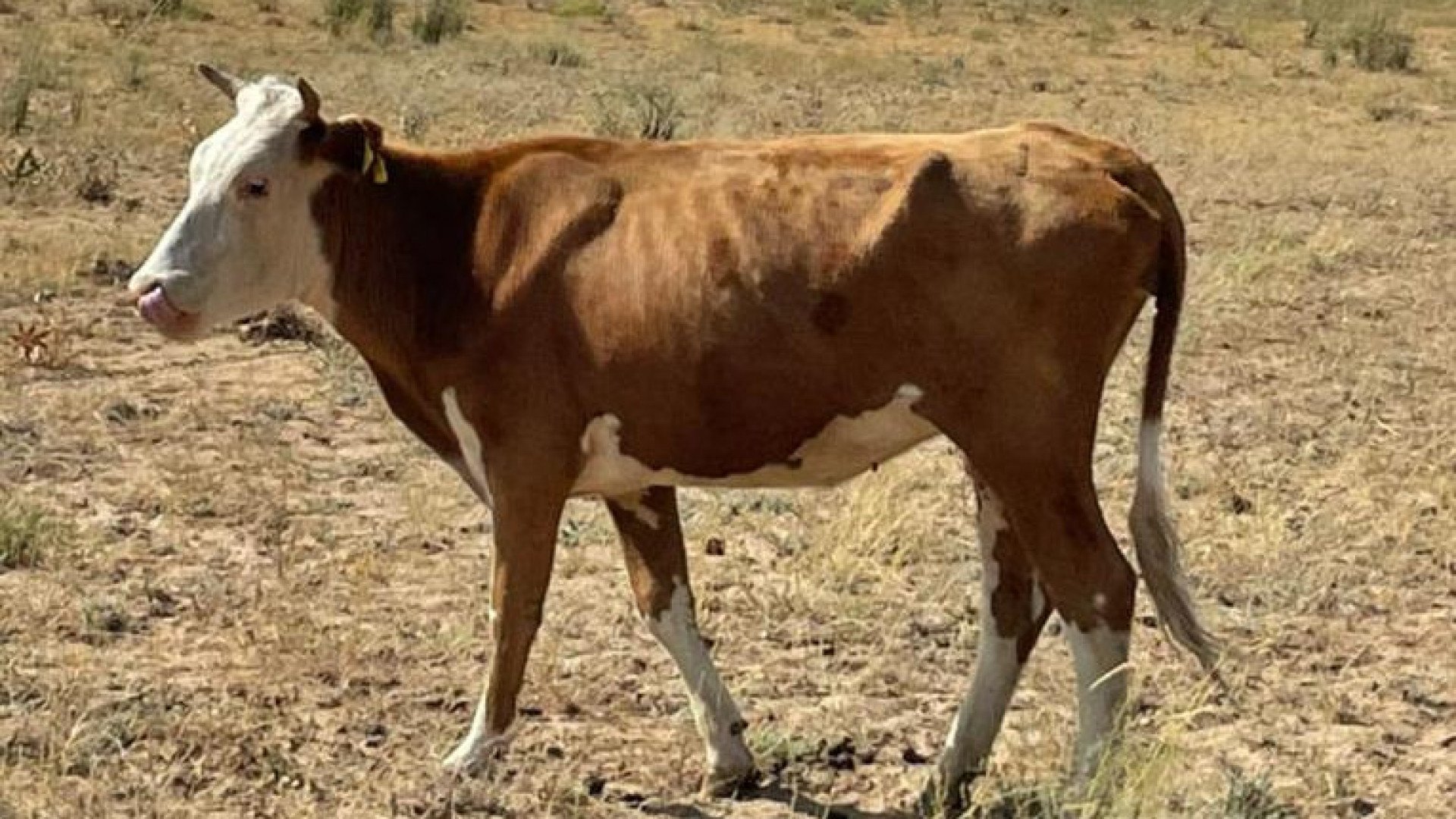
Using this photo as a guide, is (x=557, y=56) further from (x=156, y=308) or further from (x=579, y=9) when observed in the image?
(x=156, y=308)

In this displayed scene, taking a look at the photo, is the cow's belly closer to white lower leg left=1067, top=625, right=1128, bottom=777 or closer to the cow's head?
white lower leg left=1067, top=625, right=1128, bottom=777

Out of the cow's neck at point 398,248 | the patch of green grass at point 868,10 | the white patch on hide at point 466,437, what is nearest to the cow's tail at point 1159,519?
the white patch on hide at point 466,437

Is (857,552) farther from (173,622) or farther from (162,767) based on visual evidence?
(162,767)

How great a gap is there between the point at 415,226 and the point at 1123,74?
23.3 m

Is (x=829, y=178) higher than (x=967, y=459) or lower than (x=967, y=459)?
higher

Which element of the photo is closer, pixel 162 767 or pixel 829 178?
pixel 829 178

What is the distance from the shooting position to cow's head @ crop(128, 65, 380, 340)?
5.53 m

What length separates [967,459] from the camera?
5.28 m

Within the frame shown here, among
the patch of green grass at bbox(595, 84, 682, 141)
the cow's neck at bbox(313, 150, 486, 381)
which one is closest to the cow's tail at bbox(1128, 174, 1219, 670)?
the cow's neck at bbox(313, 150, 486, 381)

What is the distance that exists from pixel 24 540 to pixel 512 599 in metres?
2.68

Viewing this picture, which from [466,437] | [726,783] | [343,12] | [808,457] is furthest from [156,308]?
[343,12]

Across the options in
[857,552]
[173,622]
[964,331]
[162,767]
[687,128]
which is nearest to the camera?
[964,331]

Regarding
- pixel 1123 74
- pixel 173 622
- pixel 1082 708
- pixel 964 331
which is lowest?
pixel 1123 74

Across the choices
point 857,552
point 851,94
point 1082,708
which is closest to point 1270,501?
point 857,552
